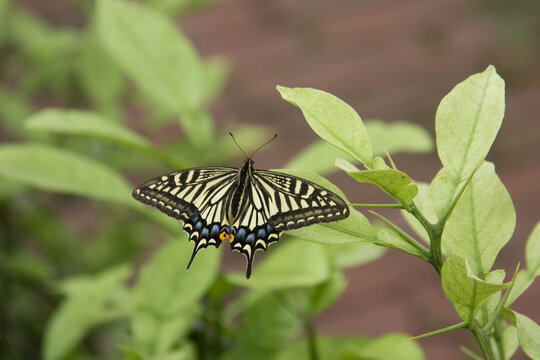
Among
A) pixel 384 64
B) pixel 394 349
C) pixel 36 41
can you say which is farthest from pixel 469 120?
pixel 384 64

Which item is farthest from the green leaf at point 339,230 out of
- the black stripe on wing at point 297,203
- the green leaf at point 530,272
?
the green leaf at point 530,272

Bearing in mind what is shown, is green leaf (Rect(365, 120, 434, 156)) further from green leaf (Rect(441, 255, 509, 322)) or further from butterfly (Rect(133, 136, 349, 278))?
green leaf (Rect(441, 255, 509, 322))

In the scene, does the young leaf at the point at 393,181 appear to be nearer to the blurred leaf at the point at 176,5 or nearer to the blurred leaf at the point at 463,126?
the blurred leaf at the point at 463,126

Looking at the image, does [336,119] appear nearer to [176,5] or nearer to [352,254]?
[352,254]

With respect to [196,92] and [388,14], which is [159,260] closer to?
[196,92]

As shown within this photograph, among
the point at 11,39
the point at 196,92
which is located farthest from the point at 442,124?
the point at 11,39

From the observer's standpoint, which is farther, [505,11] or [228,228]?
[505,11]
